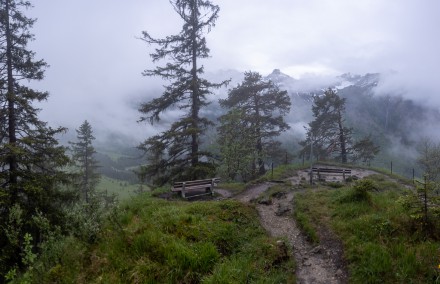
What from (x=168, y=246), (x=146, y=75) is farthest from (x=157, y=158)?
(x=168, y=246)

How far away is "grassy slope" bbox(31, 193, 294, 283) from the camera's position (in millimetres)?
6312

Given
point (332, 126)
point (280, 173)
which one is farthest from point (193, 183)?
point (332, 126)

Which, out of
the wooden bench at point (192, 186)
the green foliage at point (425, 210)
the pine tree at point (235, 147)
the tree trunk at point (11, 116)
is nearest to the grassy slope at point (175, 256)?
the green foliage at point (425, 210)

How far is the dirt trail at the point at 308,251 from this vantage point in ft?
22.2

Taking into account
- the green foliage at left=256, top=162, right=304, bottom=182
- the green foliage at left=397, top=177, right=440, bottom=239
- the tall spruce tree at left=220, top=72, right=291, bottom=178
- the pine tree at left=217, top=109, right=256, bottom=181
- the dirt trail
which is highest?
the tall spruce tree at left=220, top=72, right=291, bottom=178

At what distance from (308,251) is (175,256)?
3790mm

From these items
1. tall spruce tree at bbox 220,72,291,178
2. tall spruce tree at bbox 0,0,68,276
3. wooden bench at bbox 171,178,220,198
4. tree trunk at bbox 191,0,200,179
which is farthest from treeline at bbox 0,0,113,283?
tall spruce tree at bbox 220,72,291,178

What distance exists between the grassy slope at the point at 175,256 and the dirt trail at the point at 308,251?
0.44 metres

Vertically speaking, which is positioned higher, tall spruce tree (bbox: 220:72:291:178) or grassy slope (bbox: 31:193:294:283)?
tall spruce tree (bbox: 220:72:291:178)

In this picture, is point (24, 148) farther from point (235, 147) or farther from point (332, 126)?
point (332, 126)

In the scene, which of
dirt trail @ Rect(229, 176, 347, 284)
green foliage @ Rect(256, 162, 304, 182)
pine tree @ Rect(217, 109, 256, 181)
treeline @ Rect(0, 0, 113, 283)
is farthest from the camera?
pine tree @ Rect(217, 109, 256, 181)

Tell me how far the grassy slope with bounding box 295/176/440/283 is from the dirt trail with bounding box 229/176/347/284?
28 cm

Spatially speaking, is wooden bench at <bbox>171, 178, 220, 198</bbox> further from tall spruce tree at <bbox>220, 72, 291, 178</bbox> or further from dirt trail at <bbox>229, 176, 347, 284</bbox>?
tall spruce tree at <bbox>220, 72, 291, 178</bbox>

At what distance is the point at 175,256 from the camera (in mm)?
6676
